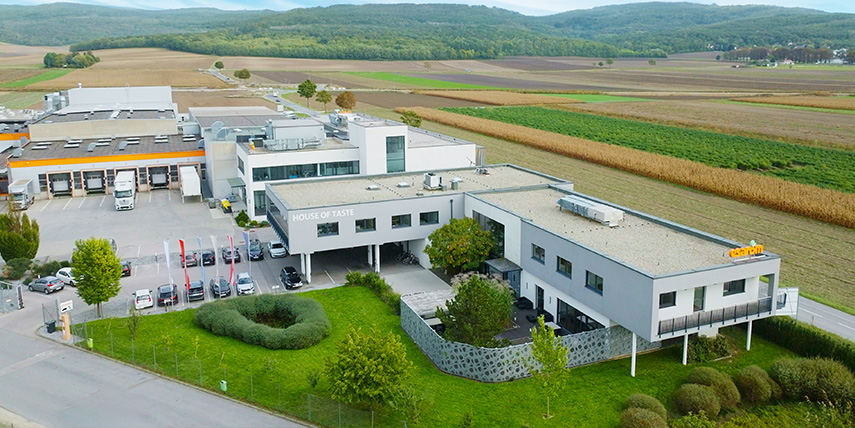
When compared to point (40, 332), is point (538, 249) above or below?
above

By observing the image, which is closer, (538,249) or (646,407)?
(646,407)

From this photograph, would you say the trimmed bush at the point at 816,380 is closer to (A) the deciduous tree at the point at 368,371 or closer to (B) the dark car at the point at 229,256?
(A) the deciduous tree at the point at 368,371

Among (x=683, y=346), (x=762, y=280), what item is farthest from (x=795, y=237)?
(x=683, y=346)

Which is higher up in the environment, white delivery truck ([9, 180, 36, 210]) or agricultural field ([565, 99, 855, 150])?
agricultural field ([565, 99, 855, 150])

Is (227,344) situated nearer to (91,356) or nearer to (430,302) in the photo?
(91,356)

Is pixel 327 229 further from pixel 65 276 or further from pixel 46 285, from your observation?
pixel 46 285

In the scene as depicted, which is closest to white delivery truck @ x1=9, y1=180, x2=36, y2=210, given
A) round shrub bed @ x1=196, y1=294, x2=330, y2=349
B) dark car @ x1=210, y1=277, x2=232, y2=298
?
dark car @ x1=210, y1=277, x2=232, y2=298

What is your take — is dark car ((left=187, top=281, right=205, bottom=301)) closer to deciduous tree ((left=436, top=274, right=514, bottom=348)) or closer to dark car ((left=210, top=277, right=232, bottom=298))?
dark car ((left=210, top=277, right=232, bottom=298))

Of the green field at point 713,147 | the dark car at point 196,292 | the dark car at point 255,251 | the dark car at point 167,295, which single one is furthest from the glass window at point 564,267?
the green field at point 713,147
